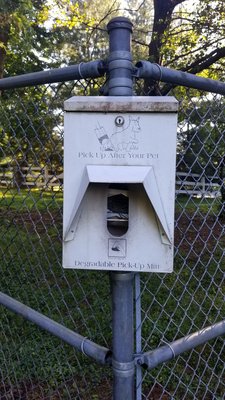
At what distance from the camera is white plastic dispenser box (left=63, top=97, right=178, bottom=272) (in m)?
1.16

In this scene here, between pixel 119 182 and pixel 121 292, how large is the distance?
417mm

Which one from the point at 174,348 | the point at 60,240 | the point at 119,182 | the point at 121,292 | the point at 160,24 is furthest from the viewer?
the point at 160,24

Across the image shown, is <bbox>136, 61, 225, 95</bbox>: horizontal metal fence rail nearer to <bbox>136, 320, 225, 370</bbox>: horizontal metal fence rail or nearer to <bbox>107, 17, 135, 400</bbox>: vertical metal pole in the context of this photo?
<bbox>107, 17, 135, 400</bbox>: vertical metal pole

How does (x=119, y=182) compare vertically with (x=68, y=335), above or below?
above

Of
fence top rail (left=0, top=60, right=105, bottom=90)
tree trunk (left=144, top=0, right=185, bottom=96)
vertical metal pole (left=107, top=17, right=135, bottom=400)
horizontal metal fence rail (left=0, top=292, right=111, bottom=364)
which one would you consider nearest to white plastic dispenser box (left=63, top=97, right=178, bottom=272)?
vertical metal pole (left=107, top=17, right=135, bottom=400)

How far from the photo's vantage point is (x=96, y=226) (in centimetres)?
123

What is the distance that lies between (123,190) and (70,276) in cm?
367

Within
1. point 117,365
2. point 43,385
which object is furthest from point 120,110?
point 43,385

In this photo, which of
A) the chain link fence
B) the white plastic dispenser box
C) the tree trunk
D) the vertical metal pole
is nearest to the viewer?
the white plastic dispenser box

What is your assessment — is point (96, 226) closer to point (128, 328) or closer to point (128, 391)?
point (128, 328)

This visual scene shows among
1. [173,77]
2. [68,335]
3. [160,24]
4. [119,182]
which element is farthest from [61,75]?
[160,24]

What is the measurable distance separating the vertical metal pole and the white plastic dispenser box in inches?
4.5

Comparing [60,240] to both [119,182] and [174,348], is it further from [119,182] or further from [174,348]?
[119,182]

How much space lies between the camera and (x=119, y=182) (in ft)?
3.66
